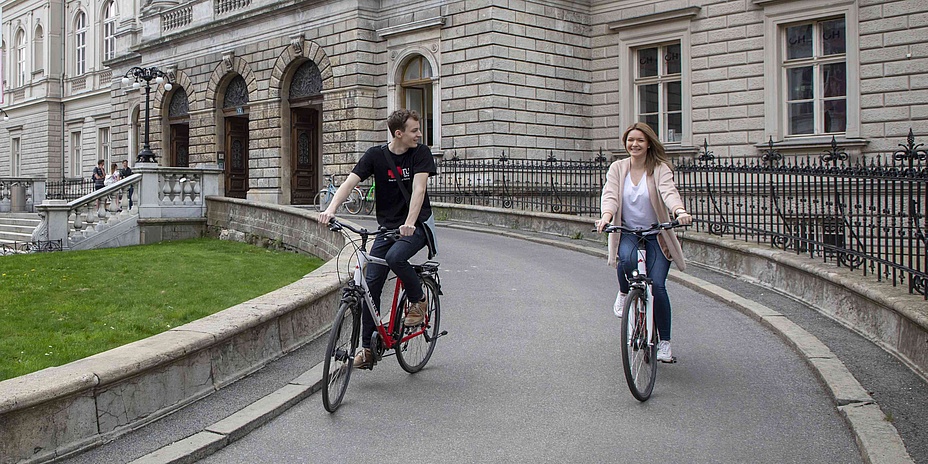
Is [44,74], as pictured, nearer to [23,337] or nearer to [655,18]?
[655,18]

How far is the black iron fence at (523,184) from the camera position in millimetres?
18953

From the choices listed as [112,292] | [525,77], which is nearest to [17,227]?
[525,77]

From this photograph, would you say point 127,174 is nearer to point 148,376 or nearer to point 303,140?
point 303,140

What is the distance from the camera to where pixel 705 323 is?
28.6 feet

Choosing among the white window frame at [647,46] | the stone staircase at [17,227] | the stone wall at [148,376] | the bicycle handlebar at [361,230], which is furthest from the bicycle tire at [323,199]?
the bicycle handlebar at [361,230]

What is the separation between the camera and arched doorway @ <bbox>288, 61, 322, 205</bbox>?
92.9 feet

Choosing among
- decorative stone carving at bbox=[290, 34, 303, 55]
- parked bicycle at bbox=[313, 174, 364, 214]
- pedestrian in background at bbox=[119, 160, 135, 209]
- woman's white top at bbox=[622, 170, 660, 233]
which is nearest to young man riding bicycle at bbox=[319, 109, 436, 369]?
woman's white top at bbox=[622, 170, 660, 233]

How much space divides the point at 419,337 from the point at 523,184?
14.7m

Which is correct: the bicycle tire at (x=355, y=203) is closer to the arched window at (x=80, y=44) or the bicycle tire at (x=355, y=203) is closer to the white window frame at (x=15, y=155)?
the arched window at (x=80, y=44)

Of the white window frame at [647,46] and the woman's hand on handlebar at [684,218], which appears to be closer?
the woman's hand on handlebar at [684,218]

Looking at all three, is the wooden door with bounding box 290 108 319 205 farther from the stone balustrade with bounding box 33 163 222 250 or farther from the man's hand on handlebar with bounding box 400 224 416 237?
the man's hand on handlebar with bounding box 400 224 416 237

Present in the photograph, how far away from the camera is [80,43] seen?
48.8m

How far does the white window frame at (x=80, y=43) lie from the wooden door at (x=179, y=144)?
15951mm

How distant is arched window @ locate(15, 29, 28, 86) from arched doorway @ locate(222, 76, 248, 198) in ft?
91.1
